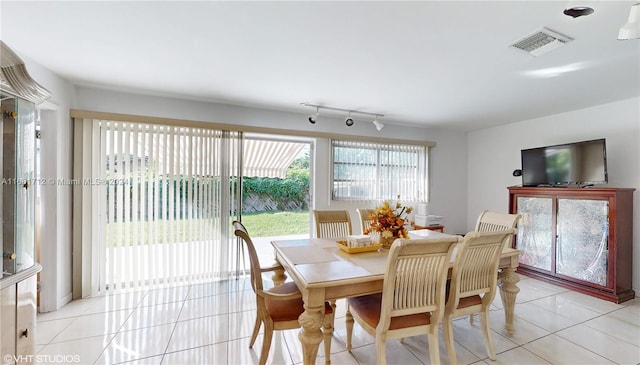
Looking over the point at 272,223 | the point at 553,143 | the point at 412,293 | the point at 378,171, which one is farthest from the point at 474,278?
the point at 272,223

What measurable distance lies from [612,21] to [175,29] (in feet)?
9.33

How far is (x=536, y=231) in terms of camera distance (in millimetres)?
3607

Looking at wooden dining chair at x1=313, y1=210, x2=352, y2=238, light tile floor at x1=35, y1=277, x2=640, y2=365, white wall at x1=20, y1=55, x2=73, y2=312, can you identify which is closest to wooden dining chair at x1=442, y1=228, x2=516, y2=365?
light tile floor at x1=35, y1=277, x2=640, y2=365

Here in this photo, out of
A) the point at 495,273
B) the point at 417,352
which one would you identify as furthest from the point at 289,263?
the point at 495,273

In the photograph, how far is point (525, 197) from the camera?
3732 mm

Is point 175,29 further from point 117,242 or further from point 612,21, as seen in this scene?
point 612,21

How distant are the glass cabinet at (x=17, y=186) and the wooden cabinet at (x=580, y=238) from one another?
5.10m

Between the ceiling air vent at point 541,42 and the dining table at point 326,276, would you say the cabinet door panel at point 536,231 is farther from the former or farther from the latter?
the ceiling air vent at point 541,42

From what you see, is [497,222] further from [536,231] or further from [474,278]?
[536,231]

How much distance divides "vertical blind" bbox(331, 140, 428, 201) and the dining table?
5.93 ft

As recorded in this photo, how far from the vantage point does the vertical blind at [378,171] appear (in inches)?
160

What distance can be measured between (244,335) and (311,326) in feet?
3.60

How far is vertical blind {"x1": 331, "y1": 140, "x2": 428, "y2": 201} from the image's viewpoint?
4.07 m

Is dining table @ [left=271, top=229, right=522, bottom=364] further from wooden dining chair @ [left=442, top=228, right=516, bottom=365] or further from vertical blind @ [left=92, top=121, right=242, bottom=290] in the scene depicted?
vertical blind @ [left=92, top=121, right=242, bottom=290]
